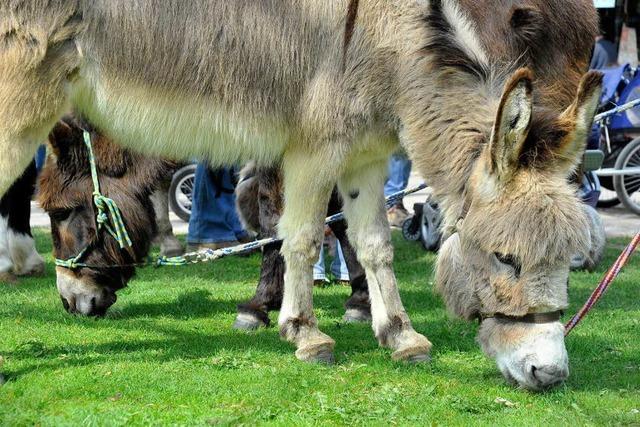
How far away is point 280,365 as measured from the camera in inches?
195

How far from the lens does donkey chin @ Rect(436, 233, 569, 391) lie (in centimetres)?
424

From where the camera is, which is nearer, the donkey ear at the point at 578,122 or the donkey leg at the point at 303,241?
the donkey ear at the point at 578,122

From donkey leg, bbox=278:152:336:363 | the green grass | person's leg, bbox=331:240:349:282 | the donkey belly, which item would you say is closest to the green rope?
the green grass

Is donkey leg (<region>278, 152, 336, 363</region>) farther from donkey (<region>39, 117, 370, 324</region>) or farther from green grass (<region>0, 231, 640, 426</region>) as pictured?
donkey (<region>39, 117, 370, 324</region>)

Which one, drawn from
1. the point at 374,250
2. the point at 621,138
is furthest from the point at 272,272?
the point at 621,138

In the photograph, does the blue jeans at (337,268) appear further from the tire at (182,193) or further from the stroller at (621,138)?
the stroller at (621,138)

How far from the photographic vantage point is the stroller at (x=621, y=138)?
1112 centimetres

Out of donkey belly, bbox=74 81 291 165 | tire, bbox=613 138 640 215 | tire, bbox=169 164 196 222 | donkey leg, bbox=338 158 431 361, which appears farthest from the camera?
tire, bbox=613 138 640 215

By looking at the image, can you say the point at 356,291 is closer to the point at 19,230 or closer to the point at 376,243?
the point at 376,243

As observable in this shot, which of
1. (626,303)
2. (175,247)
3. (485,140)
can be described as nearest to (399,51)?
(485,140)

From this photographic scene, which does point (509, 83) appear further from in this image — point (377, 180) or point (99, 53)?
point (99, 53)

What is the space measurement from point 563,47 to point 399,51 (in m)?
1.50

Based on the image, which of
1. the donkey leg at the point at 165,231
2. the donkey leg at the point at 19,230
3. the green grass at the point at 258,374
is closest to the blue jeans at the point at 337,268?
the green grass at the point at 258,374

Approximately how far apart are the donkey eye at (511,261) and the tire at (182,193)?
22.8ft
